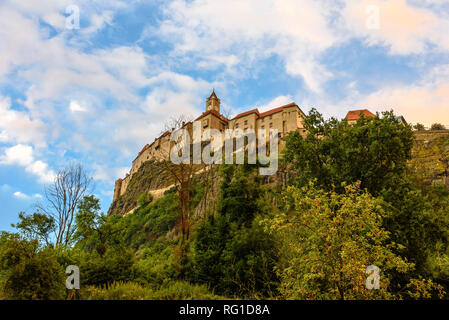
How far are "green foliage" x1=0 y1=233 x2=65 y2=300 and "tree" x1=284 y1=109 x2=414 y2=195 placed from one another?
48.2 ft

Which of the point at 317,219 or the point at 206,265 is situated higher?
the point at 317,219

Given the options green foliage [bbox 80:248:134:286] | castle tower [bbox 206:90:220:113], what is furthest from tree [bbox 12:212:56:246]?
castle tower [bbox 206:90:220:113]

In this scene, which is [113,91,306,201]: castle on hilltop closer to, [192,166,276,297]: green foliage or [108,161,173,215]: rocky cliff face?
[108,161,173,215]: rocky cliff face

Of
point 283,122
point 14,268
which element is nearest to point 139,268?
point 14,268

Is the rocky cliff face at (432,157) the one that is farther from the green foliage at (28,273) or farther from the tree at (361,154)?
the green foliage at (28,273)

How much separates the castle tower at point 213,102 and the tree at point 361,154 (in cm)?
6368

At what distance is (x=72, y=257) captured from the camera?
45.3 feet

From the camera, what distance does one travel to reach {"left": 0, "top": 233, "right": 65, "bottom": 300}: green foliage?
25.0ft

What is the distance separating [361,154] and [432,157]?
35.9 m

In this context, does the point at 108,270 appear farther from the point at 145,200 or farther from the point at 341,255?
the point at 145,200

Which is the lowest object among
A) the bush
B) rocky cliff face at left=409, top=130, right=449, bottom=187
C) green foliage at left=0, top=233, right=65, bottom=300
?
green foliage at left=0, top=233, right=65, bottom=300
